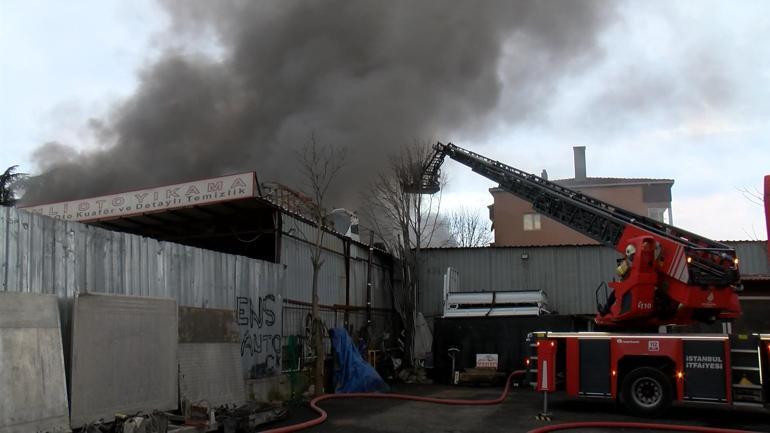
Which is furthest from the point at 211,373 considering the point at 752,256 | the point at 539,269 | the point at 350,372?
the point at 752,256

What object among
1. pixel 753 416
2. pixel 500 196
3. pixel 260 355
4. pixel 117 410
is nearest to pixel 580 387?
pixel 753 416

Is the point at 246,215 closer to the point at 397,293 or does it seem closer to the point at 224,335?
the point at 224,335

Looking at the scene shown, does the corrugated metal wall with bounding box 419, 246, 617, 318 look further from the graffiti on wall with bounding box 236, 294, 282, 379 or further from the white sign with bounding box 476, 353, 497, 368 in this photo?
the graffiti on wall with bounding box 236, 294, 282, 379

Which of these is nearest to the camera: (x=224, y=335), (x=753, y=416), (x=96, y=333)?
(x=96, y=333)

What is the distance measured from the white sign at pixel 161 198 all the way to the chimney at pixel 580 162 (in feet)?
102

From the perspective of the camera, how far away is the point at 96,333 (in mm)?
7195

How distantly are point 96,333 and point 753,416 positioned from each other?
10.6m

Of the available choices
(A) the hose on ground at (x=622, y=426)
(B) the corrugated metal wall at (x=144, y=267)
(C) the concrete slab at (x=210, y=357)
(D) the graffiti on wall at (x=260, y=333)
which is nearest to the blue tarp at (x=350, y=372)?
(B) the corrugated metal wall at (x=144, y=267)

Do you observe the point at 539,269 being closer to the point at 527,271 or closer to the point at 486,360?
the point at 527,271

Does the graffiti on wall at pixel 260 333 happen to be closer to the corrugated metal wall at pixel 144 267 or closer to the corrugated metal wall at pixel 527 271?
the corrugated metal wall at pixel 144 267

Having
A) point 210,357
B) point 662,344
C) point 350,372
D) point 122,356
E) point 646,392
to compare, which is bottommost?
point 350,372

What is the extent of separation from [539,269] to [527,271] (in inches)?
15.5

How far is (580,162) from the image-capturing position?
41062 millimetres

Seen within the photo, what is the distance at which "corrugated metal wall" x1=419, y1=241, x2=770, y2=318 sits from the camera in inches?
800
